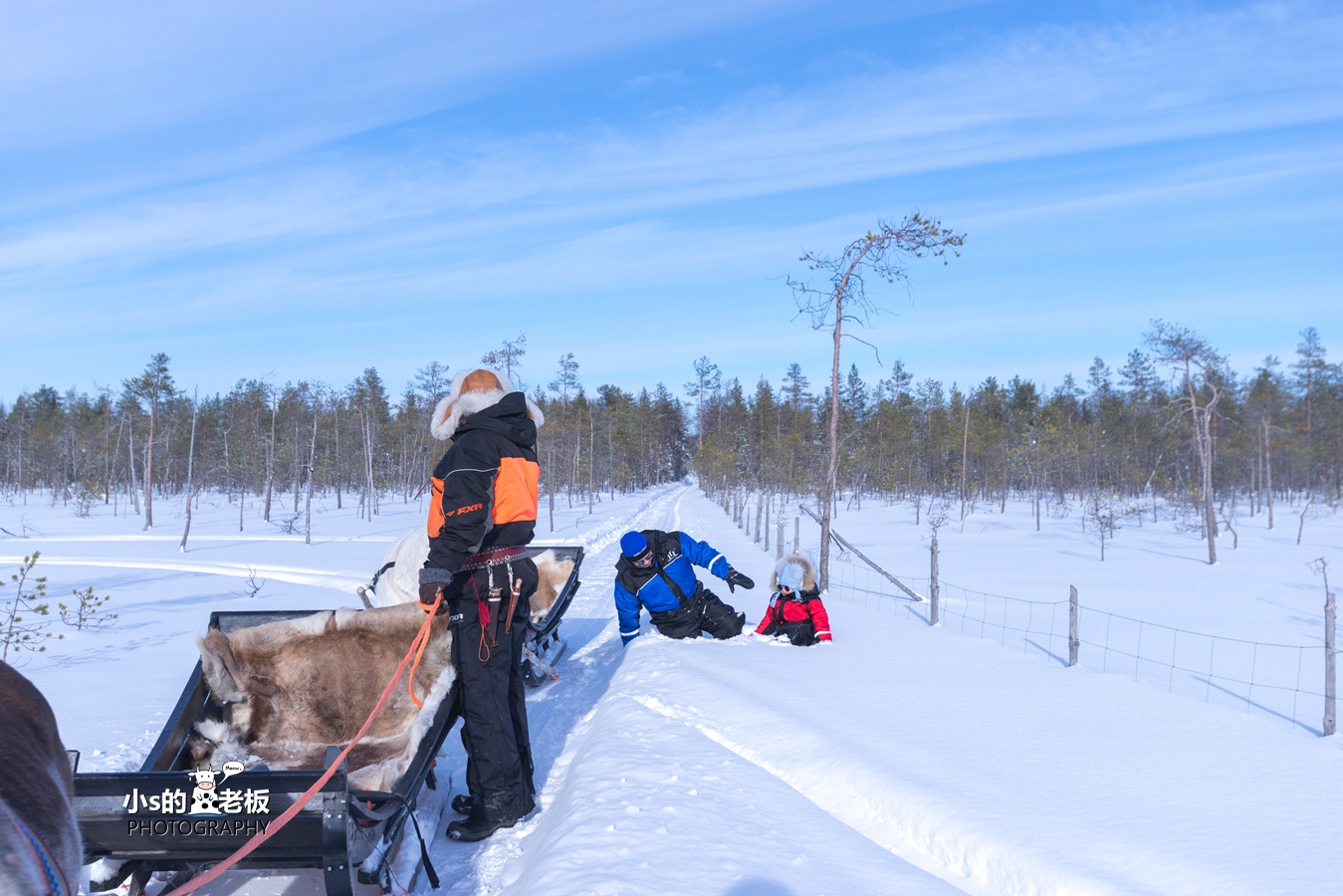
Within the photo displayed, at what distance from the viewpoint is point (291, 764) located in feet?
12.8

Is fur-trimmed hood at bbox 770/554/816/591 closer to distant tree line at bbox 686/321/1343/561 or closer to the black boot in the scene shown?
the black boot

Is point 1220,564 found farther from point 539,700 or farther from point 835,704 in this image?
point 539,700

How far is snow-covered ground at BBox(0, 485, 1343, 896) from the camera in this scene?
3.23 meters

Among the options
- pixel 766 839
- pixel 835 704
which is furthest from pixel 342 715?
pixel 835 704

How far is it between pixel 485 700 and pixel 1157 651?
9508 mm

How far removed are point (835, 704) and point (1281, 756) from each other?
9.21 feet

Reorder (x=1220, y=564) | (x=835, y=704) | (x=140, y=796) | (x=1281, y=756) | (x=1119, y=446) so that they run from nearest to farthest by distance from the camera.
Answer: (x=140, y=796) → (x=1281, y=756) → (x=835, y=704) → (x=1220, y=564) → (x=1119, y=446)

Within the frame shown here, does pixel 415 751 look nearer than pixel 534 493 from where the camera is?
Yes

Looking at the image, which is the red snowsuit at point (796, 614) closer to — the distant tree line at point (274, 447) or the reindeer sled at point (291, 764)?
the reindeer sled at point (291, 764)

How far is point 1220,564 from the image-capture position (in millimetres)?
19297

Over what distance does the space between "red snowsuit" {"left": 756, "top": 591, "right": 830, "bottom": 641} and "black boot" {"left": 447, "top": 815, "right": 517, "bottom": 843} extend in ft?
14.6

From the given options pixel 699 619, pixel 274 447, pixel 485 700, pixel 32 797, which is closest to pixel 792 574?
pixel 699 619

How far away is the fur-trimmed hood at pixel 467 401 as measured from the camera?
3.85 m

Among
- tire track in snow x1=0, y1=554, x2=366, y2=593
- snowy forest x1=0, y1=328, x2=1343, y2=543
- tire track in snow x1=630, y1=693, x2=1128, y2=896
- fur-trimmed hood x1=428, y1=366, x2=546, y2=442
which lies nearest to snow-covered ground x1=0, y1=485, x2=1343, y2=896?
tire track in snow x1=630, y1=693, x2=1128, y2=896
